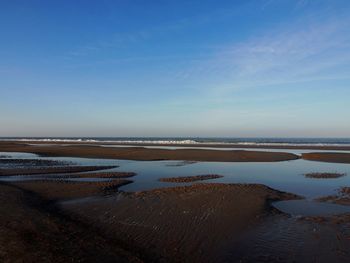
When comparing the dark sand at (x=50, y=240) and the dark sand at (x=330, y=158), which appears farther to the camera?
the dark sand at (x=330, y=158)

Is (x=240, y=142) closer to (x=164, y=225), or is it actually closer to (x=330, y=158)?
(x=330, y=158)

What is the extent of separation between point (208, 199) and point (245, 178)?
8407 mm

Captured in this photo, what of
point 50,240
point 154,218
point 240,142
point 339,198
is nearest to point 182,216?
point 154,218

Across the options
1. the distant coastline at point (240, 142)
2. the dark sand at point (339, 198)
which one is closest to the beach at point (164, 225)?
the dark sand at point (339, 198)

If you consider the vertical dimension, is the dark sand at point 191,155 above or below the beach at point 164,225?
above

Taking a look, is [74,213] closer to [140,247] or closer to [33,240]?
[33,240]

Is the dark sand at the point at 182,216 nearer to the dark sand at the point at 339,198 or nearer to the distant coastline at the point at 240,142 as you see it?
the dark sand at the point at 339,198

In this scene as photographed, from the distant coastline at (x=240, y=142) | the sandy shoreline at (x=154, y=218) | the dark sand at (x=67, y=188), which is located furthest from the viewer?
the distant coastline at (x=240, y=142)

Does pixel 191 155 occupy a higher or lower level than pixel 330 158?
higher

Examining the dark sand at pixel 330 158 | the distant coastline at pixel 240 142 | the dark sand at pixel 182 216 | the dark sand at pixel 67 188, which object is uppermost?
the distant coastline at pixel 240 142

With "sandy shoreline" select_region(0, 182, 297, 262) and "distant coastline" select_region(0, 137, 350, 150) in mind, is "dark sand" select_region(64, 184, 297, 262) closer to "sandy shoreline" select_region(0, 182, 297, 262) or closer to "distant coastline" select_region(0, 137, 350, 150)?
"sandy shoreline" select_region(0, 182, 297, 262)

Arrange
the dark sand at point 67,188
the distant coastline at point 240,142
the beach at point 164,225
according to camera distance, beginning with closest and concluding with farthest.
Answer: the beach at point 164,225 < the dark sand at point 67,188 < the distant coastline at point 240,142

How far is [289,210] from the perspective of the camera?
533 inches

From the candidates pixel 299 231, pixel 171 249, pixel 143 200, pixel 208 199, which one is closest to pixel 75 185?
pixel 143 200
